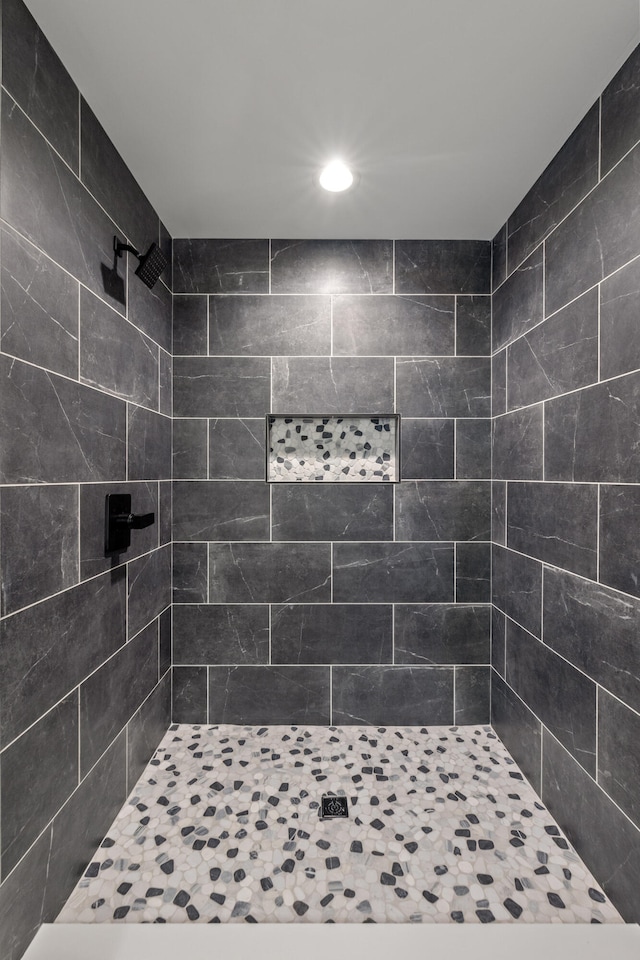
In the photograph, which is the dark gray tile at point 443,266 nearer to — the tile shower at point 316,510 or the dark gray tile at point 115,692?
the tile shower at point 316,510

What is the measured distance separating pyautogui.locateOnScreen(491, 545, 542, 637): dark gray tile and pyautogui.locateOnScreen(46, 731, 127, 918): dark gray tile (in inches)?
63.3

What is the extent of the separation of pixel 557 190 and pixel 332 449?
4.37 ft

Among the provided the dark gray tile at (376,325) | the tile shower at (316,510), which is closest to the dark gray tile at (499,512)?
the tile shower at (316,510)

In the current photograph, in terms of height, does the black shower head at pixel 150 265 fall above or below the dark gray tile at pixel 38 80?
below

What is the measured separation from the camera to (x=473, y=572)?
219cm

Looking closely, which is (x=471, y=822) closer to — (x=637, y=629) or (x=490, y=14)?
(x=637, y=629)

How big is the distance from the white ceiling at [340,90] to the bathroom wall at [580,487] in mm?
156

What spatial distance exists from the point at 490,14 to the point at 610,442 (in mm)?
1142

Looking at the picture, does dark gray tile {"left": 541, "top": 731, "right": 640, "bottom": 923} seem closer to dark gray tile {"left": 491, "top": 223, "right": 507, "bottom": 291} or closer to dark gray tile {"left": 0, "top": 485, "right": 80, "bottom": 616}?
dark gray tile {"left": 0, "top": 485, "right": 80, "bottom": 616}

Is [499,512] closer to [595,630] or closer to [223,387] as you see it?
[595,630]

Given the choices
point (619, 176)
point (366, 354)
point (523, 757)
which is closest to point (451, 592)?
point (523, 757)

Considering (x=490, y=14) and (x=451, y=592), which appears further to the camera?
(x=451, y=592)

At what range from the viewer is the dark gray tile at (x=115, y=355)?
55.2 inches

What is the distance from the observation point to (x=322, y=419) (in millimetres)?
2234
